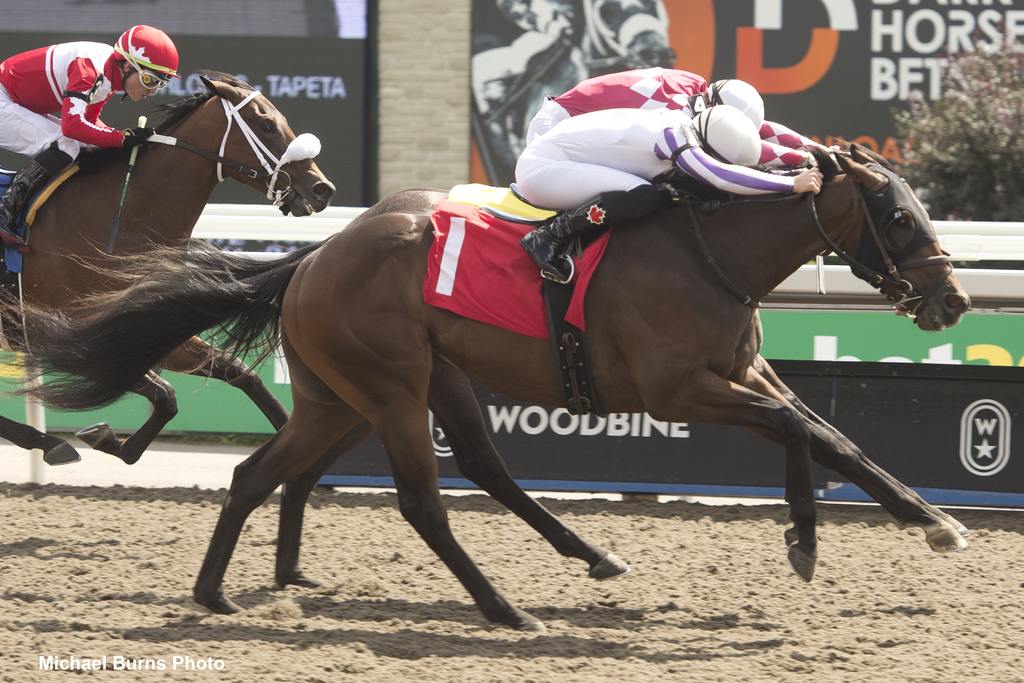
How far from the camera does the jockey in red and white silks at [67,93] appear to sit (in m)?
6.30

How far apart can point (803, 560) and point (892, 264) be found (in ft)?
3.32

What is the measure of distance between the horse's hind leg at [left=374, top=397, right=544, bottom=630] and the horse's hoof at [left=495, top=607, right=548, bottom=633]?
12mm

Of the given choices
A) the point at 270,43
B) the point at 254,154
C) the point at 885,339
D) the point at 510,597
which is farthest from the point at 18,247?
the point at 270,43

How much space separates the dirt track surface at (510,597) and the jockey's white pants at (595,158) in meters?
1.49

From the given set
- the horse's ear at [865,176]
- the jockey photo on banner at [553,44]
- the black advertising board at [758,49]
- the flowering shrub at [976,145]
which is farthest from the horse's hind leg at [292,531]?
the black advertising board at [758,49]

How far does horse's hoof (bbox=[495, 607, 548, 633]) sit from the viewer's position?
489 cm

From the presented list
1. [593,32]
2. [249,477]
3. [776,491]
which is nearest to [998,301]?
[776,491]

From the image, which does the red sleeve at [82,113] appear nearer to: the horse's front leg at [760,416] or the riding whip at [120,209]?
the riding whip at [120,209]

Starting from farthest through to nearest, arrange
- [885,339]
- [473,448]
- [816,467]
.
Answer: [885,339] → [816,467] → [473,448]

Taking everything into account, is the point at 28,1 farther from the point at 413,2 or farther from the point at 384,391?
the point at 384,391

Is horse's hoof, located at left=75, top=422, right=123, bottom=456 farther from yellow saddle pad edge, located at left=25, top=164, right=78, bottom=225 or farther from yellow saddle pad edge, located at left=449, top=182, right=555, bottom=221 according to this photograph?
yellow saddle pad edge, located at left=449, top=182, right=555, bottom=221

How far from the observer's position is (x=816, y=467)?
6695 mm

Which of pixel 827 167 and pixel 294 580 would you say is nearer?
pixel 827 167

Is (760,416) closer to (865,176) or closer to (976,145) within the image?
(865,176)
